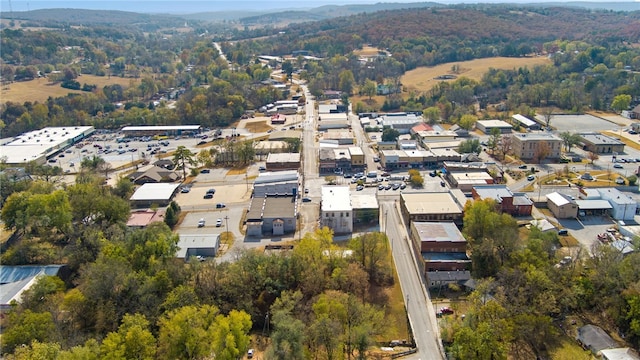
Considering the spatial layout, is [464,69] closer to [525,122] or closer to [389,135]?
[525,122]

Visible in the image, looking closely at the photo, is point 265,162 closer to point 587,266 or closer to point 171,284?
point 171,284

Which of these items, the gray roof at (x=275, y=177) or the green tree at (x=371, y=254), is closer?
the green tree at (x=371, y=254)

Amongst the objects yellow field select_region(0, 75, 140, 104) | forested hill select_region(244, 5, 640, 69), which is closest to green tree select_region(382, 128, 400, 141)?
forested hill select_region(244, 5, 640, 69)

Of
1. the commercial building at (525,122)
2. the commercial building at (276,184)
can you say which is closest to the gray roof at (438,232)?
the commercial building at (276,184)

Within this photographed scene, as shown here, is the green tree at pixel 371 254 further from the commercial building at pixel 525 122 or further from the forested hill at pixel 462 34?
the forested hill at pixel 462 34

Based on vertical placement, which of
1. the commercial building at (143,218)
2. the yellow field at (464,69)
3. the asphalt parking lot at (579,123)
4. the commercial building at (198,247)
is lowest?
the commercial building at (198,247)

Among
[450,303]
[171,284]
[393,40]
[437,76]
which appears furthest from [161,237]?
[393,40]
